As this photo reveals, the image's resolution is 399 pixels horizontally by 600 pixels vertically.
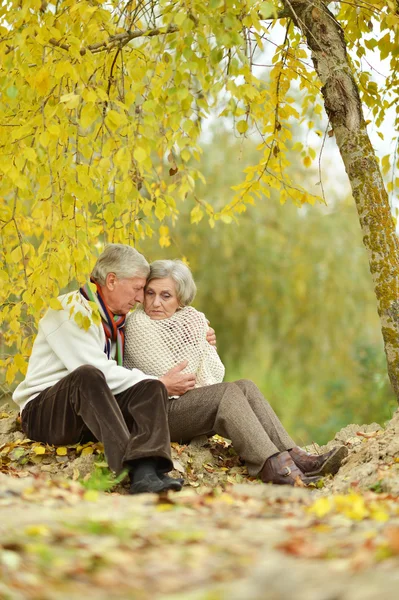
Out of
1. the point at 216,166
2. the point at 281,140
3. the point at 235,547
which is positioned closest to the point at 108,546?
the point at 235,547

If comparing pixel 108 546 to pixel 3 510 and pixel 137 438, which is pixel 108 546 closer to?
pixel 3 510

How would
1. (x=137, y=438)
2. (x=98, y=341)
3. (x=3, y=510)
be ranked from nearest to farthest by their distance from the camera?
(x=3, y=510), (x=137, y=438), (x=98, y=341)

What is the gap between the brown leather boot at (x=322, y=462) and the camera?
382 centimetres

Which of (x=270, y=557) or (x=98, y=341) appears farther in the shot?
(x=98, y=341)

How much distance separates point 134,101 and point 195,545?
2464 mm

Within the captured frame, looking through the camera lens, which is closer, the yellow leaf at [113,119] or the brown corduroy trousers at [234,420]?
the yellow leaf at [113,119]

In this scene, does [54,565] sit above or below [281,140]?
below

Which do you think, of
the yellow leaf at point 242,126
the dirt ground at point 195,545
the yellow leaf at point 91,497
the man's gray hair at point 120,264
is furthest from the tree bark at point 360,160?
the yellow leaf at point 91,497

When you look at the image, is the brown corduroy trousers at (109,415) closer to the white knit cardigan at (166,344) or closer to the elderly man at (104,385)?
the elderly man at (104,385)

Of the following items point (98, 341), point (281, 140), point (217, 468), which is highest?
point (281, 140)

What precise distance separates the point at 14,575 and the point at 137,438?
5.73 feet

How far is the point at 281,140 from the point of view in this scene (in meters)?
5.00

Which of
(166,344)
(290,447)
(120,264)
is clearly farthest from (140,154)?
(290,447)

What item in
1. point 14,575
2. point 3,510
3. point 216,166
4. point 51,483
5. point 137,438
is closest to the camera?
point 14,575
